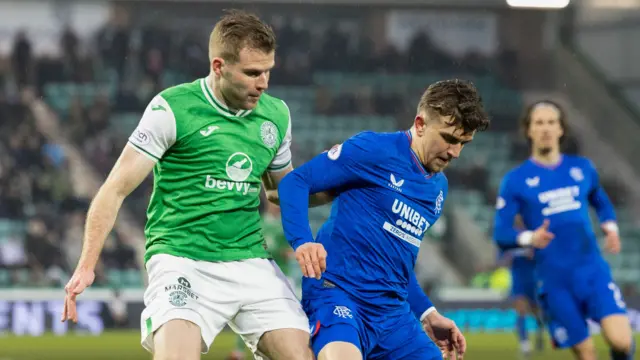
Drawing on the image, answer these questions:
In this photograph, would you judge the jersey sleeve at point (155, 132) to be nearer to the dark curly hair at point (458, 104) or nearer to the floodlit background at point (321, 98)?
the dark curly hair at point (458, 104)

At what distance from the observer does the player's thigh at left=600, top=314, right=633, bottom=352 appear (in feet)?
24.9

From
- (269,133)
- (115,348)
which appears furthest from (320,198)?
(115,348)

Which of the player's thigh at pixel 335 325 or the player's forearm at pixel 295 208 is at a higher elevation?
the player's forearm at pixel 295 208

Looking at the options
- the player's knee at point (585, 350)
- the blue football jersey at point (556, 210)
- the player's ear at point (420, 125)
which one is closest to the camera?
the player's ear at point (420, 125)

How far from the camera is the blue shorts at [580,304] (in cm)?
772

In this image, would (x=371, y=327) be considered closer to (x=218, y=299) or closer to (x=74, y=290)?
(x=218, y=299)

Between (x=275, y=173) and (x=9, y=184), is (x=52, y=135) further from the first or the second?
(x=275, y=173)

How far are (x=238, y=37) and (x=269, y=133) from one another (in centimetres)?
51

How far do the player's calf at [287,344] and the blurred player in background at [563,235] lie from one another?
121 inches

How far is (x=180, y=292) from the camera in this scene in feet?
16.0

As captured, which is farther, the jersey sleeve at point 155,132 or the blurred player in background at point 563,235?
the blurred player in background at point 563,235

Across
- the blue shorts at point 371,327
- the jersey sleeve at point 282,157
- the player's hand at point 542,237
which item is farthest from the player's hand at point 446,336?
the player's hand at point 542,237

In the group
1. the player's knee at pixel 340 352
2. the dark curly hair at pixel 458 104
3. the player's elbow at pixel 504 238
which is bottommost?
the player's elbow at pixel 504 238

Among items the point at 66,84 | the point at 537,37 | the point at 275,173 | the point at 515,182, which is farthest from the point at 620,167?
the point at 275,173
